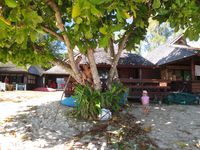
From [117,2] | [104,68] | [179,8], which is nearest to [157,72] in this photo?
[104,68]

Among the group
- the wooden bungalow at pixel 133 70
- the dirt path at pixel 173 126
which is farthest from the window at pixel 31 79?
the dirt path at pixel 173 126

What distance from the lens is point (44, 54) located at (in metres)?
11.5

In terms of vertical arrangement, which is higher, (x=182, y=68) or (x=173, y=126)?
(x=182, y=68)

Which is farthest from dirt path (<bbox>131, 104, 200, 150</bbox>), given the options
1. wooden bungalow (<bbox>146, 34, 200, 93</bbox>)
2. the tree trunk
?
wooden bungalow (<bbox>146, 34, 200, 93</bbox>)

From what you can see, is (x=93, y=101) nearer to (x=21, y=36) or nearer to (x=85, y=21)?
(x=85, y=21)

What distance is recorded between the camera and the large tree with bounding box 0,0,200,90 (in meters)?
3.94

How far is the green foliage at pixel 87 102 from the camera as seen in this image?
36.4 ft

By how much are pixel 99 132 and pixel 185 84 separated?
1204 cm

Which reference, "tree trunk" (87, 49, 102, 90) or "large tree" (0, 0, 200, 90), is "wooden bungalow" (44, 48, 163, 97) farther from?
"tree trunk" (87, 49, 102, 90)

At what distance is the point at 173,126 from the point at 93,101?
3272 mm

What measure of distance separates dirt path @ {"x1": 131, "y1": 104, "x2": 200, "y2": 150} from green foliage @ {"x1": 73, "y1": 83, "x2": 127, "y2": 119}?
1.24 m

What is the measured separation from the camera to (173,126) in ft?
34.3

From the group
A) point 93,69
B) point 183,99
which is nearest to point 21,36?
point 93,69

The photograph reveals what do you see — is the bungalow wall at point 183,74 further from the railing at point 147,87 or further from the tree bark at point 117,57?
the tree bark at point 117,57
